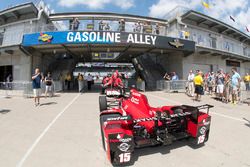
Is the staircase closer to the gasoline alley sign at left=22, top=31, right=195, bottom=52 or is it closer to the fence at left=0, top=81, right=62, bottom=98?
the gasoline alley sign at left=22, top=31, right=195, bottom=52

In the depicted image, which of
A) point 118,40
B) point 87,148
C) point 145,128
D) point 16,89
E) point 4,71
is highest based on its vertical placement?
point 118,40

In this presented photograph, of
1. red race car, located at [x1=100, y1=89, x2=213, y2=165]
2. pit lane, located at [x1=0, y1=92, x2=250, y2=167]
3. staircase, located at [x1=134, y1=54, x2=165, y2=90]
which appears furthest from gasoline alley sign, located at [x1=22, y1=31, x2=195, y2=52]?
red race car, located at [x1=100, y1=89, x2=213, y2=165]

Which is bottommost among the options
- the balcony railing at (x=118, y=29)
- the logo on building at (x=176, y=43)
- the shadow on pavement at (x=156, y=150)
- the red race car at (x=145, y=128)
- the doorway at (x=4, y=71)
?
the shadow on pavement at (x=156, y=150)

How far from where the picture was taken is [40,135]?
4219 millimetres

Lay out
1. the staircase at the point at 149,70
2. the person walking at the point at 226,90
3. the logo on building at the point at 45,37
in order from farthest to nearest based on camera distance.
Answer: the staircase at the point at 149,70
the logo on building at the point at 45,37
the person walking at the point at 226,90

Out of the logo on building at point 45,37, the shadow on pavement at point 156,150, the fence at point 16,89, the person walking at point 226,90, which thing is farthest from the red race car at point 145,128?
the logo on building at point 45,37

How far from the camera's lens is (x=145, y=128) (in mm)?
3293

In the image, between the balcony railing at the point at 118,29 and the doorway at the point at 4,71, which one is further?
the doorway at the point at 4,71

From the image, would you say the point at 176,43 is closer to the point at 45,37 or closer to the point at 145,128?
the point at 45,37

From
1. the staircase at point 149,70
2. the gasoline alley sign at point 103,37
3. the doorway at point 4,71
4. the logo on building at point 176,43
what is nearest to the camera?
the gasoline alley sign at point 103,37

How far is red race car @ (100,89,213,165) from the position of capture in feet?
8.94

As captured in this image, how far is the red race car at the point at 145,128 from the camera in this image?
2.72m

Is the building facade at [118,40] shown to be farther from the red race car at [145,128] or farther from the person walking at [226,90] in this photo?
the red race car at [145,128]

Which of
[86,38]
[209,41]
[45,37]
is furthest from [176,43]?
[45,37]
